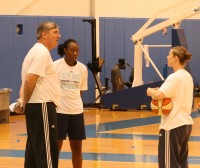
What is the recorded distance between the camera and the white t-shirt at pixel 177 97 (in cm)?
661

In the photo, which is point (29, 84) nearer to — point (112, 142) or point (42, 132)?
point (42, 132)

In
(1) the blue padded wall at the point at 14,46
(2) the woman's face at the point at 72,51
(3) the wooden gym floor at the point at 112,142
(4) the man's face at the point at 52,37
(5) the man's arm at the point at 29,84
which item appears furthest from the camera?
(1) the blue padded wall at the point at 14,46

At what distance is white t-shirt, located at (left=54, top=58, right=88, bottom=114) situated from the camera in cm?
778

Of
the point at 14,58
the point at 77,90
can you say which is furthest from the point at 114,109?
the point at 77,90

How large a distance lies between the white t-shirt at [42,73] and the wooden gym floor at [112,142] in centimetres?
314

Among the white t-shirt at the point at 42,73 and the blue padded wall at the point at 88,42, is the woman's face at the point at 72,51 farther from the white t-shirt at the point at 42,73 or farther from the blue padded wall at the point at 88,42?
the blue padded wall at the point at 88,42

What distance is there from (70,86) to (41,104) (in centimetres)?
151

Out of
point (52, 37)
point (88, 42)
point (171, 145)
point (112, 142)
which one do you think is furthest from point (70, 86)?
point (88, 42)

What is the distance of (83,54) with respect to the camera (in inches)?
779

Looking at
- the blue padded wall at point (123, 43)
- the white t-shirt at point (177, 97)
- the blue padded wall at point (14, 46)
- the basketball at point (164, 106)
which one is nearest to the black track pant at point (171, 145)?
the white t-shirt at point (177, 97)

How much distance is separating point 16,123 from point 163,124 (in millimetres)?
9564

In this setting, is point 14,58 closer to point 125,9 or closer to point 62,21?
point 62,21

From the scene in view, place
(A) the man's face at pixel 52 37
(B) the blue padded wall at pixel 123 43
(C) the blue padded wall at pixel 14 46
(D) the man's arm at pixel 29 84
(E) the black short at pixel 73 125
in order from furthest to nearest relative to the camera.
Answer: (B) the blue padded wall at pixel 123 43, (C) the blue padded wall at pixel 14 46, (E) the black short at pixel 73 125, (A) the man's face at pixel 52 37, (D) the man's arm at pixel 29 84

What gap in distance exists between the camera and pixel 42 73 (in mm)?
6336
